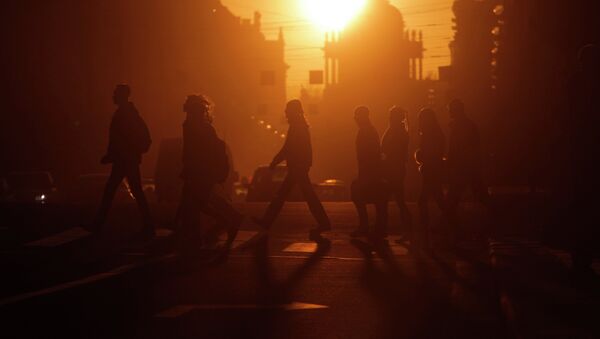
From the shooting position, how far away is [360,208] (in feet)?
53.2

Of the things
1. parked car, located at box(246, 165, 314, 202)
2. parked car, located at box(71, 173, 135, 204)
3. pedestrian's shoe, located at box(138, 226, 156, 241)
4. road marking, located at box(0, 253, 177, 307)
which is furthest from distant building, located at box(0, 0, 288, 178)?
road marking, located at box(0, 253, 177, 307)

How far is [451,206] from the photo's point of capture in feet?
51.5

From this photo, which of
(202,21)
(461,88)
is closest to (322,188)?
(461,88)

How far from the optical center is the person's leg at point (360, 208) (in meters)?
15.9

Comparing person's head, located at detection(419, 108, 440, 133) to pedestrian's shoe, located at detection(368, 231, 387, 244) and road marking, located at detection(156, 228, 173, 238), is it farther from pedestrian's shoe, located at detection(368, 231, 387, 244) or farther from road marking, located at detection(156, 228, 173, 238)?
road marking, located at detection(156, 228, 173, 238)

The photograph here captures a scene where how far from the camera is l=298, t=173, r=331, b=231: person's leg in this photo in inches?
633

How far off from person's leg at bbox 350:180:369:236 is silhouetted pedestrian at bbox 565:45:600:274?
592 cm

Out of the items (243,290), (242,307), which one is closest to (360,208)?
(243,290)

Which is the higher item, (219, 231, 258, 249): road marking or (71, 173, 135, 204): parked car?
(219, 231, 258, 249): road marking

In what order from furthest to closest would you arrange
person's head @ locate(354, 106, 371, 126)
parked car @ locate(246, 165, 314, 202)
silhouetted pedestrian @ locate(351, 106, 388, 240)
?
parked car @ locate(246, 165, 314, 202) → person's head @ locate(354, 106, 371, 126) → silhouetted pedestrian @ locate(351, 106, 388, 240)

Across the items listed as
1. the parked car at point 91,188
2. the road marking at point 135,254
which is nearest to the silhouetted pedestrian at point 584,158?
the road marking at point 135,254

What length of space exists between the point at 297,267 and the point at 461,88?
9017 centimetres

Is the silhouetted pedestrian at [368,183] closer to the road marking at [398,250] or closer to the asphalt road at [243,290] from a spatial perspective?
the road marking at [398,250]

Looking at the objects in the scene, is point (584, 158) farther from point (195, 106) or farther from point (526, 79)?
point (526, 79)
